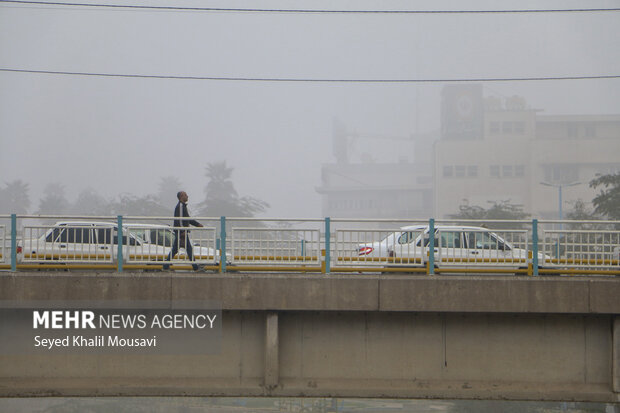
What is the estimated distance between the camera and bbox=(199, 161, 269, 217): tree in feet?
422

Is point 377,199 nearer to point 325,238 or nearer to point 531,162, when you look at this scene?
point 531,162

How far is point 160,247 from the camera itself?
46.1ft

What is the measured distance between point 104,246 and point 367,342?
5.21 m

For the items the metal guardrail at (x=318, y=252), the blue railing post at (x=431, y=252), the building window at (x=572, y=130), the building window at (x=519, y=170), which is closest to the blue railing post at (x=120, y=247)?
the metal guardrail at (x=318, y=252)

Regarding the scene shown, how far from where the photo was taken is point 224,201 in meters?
133

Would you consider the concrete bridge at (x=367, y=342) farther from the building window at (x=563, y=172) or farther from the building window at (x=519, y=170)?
the building window at (x=519, y=170)

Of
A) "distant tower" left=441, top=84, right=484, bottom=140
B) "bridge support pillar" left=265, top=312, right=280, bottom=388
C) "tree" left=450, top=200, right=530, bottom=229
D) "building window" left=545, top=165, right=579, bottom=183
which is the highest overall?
"distant tower" left=441, top=84, right=484, bottom=140

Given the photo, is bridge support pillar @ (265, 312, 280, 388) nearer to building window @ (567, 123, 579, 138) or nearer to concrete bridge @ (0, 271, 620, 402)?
concrete bridge @ (0, 271, 620, 402)

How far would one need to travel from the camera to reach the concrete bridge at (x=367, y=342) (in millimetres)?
12656

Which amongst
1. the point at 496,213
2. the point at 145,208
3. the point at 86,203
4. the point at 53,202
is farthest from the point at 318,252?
the point at 86,203

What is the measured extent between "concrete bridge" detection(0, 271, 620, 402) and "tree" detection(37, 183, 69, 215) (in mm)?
138450

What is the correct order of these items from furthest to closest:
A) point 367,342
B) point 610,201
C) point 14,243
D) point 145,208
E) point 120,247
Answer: point 145,208, point 610,201, point 14,243, point 120,247, point 367,342

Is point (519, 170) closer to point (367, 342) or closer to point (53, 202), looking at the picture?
point (53, 202)

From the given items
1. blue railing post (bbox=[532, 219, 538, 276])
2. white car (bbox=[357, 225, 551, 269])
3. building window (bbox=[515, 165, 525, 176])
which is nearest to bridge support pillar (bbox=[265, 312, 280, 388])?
white car (bbox=[357, 225, 551, 269])
